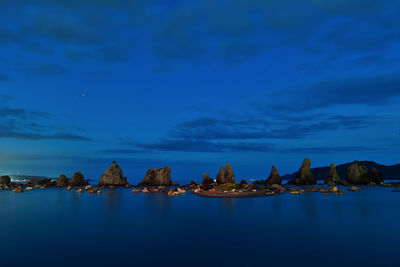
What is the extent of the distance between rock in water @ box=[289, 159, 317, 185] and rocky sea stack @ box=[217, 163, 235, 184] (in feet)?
154

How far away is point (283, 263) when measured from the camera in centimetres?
1892

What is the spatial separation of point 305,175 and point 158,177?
97.9 meters

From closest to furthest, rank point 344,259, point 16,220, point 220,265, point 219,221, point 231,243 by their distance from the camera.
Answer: point 220,265, point 344,259, point 231,243, point 219,221, point 16,220

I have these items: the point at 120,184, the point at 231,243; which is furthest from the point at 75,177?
the point at 231,243

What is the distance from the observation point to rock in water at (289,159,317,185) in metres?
160

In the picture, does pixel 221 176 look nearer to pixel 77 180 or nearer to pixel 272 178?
pixel 272 178

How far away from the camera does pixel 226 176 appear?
493 feet

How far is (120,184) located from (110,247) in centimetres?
14929

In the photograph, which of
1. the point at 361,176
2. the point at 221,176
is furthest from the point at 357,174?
the point at 221,176

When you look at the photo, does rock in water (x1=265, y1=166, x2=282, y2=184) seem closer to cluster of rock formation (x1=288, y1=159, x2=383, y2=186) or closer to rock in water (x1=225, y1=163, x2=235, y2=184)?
cluster of rock formation (x1=288, y1=159, x2=383, y2=186)

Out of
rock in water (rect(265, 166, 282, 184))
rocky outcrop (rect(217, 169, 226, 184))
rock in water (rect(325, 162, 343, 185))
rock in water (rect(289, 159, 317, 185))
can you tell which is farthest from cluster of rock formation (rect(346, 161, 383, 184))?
rocky outcrop (rect(217, 169, 226, 184))

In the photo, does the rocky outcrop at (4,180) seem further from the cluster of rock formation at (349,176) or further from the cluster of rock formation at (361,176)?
the cluster of rock formation at (361,176)

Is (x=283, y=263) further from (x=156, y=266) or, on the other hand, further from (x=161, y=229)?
(x=161, y=229)

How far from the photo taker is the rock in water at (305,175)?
160 metres
